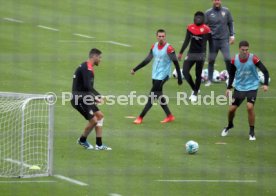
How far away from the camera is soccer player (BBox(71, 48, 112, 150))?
17.2m

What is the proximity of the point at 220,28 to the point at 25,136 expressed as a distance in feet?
23.1

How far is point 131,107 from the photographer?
20969 mm

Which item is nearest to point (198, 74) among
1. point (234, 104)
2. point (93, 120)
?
point (234, 104)

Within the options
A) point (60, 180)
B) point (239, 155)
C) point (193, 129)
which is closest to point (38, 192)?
point (60, 180)

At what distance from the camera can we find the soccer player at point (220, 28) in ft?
74.4

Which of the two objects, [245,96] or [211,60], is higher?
[211,60]

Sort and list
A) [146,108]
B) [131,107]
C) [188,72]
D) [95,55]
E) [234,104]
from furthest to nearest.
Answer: [188,72] < [131,107] < [146,108] < [234,104] < [95,55]

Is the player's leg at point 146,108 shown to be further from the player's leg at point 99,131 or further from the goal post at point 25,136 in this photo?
the player's leg at point 99,131

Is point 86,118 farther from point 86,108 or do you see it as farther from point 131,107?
point 131,107

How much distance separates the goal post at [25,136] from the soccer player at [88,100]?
70cm

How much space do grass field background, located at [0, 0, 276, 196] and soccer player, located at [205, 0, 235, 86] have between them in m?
0.76

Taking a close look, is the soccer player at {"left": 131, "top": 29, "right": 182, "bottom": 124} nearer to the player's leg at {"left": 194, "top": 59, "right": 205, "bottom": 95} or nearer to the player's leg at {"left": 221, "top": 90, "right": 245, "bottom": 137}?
the player's leg at {"left": 221, "top": 90, "right": 245, "bottom": 137}

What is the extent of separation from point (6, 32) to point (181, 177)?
42.8 feet

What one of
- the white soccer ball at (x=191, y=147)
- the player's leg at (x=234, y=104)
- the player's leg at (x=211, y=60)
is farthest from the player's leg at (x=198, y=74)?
the white soccer ball at (x=191, y=147)
